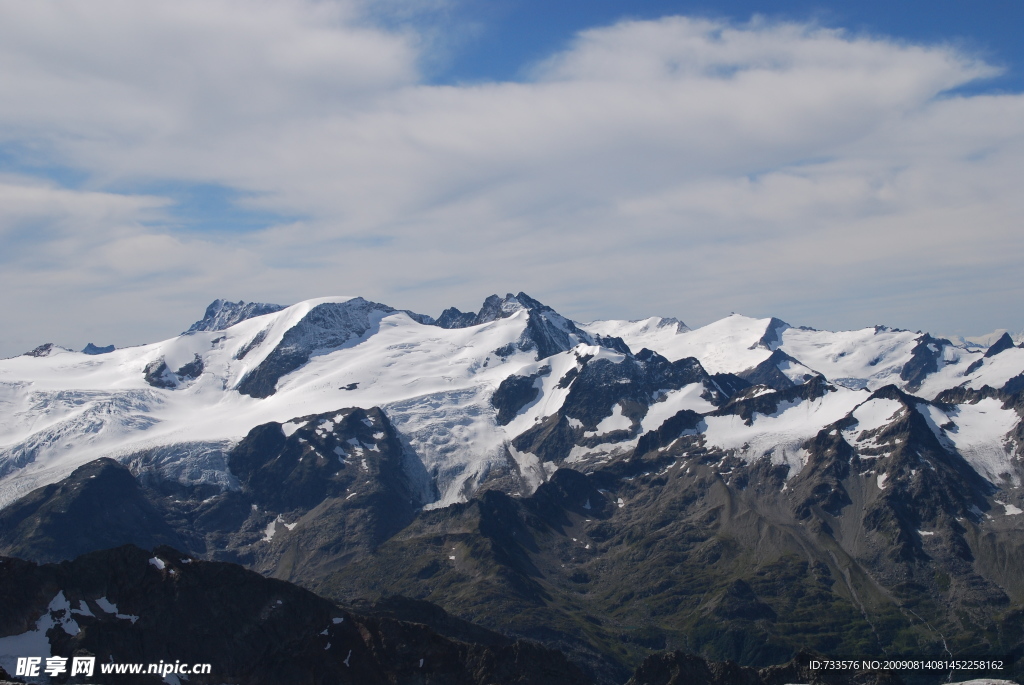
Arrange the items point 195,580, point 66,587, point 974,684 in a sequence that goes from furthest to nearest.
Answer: point 195,580, point 66,587, point 974,684

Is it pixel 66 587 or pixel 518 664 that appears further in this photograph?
pixel 518 664

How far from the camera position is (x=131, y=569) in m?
190

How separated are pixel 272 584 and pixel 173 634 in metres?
22.7

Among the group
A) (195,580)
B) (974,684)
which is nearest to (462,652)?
(195,580)

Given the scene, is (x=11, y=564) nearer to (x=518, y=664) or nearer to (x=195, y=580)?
(x=195, y=580)

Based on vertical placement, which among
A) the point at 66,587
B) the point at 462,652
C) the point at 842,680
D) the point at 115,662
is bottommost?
the point at 842,680

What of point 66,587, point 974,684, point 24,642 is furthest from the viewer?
point 66,587

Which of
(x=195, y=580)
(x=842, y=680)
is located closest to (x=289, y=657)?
(x=195, y=580)

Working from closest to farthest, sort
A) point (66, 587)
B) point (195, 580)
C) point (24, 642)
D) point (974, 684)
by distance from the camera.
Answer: point (974, 684)
point (24, 642)
point (66, 587)
point (195, 580)

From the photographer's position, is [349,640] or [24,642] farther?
[349,640]

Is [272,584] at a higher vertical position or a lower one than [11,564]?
lower

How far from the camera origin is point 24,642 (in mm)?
168500

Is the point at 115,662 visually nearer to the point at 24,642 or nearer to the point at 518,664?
the point at 24,642

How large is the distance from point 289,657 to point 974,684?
4829 inches
